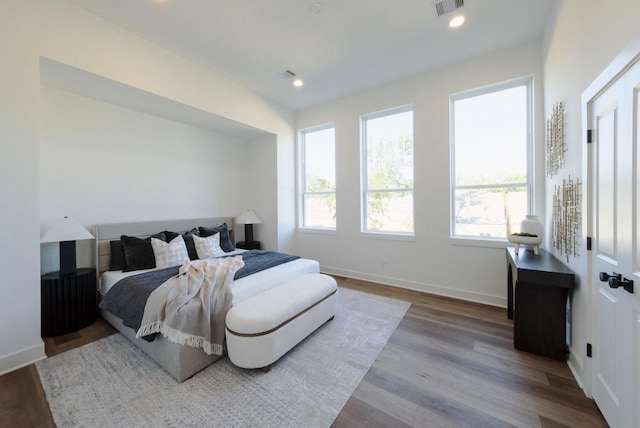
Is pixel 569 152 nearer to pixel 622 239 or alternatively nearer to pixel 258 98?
pixel 622 239

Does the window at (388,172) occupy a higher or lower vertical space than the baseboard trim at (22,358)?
higher

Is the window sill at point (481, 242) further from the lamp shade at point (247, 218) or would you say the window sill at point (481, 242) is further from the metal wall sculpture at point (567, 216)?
the lamp shade at point (247, 218)

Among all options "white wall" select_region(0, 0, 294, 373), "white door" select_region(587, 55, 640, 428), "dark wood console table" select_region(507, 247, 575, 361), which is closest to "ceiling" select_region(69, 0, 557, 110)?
"white wall" select_region(0, 0, 294, 373)

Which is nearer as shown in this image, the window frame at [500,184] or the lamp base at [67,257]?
the lamp base at [67,257]

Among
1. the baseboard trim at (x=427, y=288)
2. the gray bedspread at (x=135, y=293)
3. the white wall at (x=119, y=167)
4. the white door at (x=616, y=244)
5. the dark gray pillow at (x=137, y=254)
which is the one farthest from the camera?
the baseboard trim at (x=427, y=288)

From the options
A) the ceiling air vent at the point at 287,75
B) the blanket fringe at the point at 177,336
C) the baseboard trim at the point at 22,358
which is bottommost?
the baseboard trim at the point at 22,358

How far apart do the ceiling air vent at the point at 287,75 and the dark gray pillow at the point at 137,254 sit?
9.99 ft

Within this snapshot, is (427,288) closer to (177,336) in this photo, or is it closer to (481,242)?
(481,242)

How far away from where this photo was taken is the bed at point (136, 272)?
1.94 m

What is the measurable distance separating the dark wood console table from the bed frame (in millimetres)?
2749

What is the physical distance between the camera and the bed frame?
192 centimetres

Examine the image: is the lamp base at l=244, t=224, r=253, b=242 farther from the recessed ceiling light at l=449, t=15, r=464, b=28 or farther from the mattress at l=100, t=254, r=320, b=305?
the recessed ceiling light at l=449, t=15, r=464, b=28

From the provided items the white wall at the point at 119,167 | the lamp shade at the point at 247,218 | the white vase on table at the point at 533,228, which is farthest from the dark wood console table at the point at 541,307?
the white wall at the point at 119,167

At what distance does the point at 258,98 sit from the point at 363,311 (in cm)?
385
